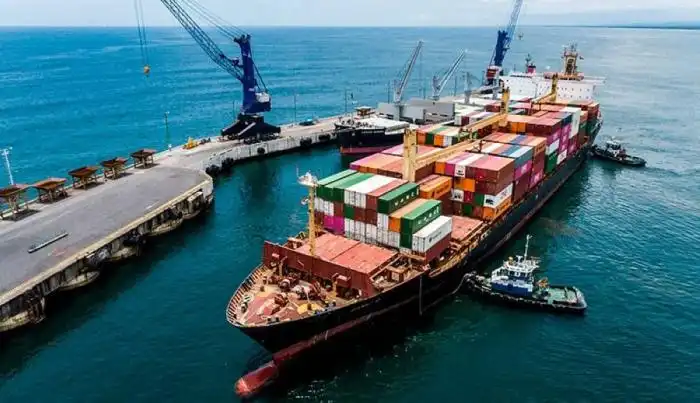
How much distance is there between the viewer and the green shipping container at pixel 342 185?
48.4 m

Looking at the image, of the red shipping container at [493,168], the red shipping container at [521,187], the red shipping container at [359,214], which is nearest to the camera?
the red shipping container at [359,214]

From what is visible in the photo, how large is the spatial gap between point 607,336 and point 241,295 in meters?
32.6

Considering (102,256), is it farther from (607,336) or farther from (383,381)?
(607,336)

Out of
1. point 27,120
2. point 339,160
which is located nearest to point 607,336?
point 339,160

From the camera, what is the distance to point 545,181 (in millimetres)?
73188

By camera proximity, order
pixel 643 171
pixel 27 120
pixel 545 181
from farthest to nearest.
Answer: pixel 27 120 < pixel 643 171 < pixel 545 181

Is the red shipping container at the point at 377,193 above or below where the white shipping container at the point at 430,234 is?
above

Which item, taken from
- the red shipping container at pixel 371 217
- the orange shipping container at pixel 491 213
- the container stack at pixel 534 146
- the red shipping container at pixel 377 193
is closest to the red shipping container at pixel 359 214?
the red shipping container at pixel 371 217

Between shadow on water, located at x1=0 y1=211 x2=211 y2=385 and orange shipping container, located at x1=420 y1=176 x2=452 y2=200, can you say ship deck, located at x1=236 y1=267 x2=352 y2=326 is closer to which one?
orange shipping container, located at x1=420 y1=176 x2=452 y2=200

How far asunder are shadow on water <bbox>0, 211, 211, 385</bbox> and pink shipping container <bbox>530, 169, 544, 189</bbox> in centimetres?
4632

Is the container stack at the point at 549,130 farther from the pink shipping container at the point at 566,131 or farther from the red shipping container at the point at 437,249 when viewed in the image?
the red shipping container at the point at 437,249

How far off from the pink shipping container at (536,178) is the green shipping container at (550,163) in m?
1.76

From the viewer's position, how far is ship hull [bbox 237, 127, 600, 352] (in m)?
38.3

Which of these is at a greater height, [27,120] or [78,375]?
[27,120]
